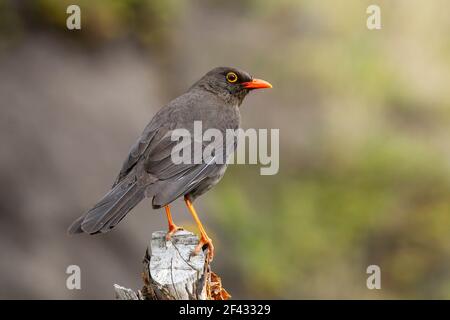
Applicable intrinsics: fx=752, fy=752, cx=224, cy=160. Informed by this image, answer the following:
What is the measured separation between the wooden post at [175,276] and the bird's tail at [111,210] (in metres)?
0.34

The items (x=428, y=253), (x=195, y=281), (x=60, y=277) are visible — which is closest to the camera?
(x=195, y=281)

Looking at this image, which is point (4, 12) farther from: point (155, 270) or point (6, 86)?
point (155, 270)

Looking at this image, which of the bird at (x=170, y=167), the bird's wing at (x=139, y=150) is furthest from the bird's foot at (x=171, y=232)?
the bird's wing at (x=139, y=150)

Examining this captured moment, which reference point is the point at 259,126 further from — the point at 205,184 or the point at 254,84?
the point at 205,184

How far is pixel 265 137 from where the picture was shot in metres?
10.9

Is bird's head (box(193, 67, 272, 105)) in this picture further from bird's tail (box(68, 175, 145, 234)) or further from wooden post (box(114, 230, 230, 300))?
wooden post (box(114, 230, 230, 300))

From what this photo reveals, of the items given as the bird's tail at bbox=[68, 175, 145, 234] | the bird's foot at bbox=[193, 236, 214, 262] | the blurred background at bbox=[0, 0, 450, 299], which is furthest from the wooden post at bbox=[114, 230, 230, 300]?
the blurred background at bbox=[0, 0, 450, 299]

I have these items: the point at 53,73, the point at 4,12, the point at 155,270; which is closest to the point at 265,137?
the point at 53,73

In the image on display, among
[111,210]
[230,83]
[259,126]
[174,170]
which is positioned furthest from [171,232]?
[259,126]

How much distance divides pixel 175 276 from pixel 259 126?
6.77m

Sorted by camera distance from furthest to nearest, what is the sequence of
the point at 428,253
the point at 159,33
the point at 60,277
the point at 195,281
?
the point at 159,33
the point at 428,253
the point at 60,277
the point at 195,281

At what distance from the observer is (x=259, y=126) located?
11.3m

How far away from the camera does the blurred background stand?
374 inches

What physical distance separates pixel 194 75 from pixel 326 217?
10.0 feet
